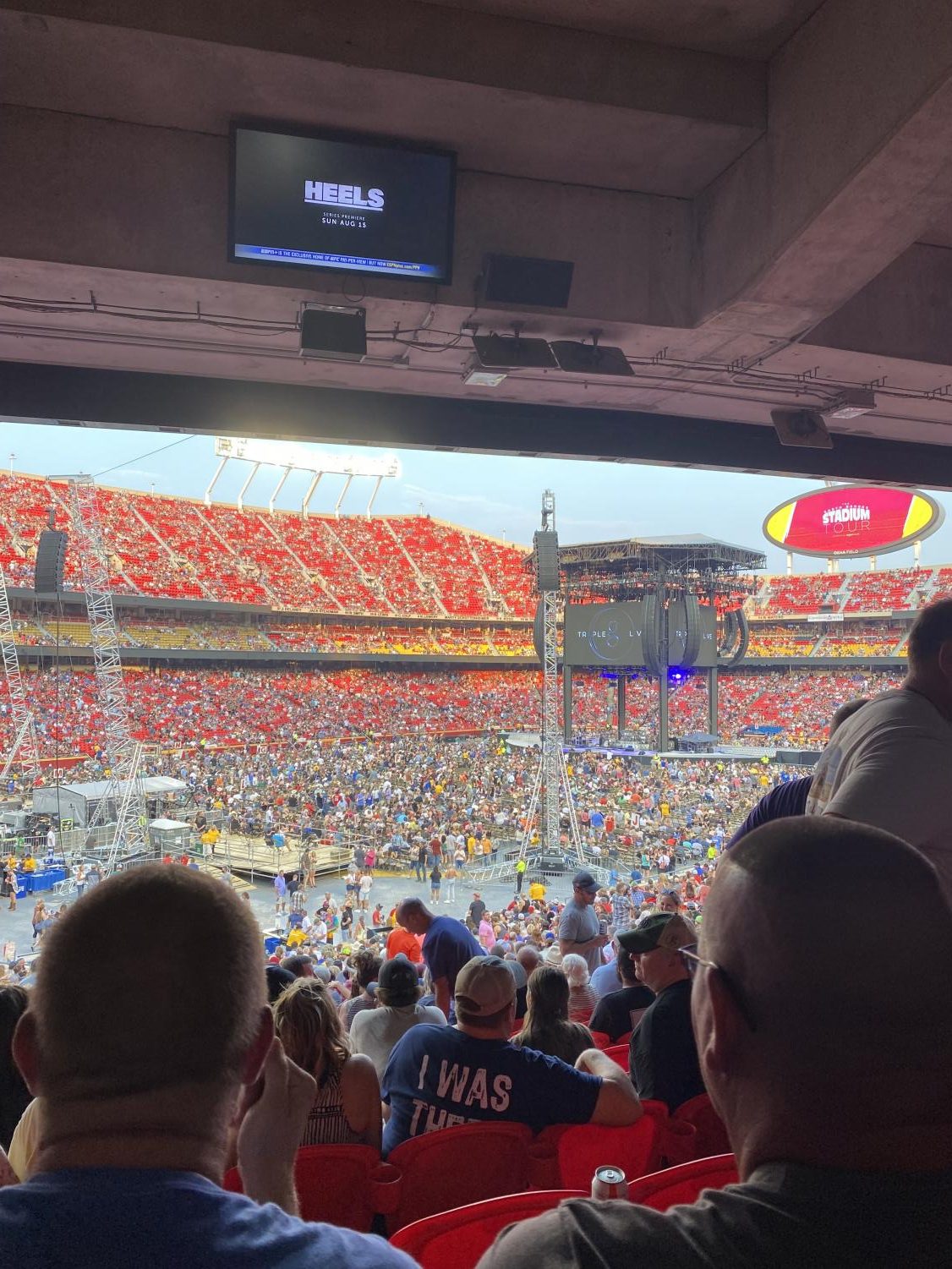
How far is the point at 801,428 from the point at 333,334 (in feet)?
9.39

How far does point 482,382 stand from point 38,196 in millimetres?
2050

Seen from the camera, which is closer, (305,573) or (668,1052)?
(668,1052)

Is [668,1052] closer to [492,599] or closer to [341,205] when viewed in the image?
[341,205]

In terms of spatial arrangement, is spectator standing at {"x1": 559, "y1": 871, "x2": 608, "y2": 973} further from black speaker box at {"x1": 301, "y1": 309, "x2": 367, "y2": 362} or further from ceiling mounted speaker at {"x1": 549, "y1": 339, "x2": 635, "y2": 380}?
black speaker box at {"x1": 301, "y1": 309, "x2": 367, "y2": 362}

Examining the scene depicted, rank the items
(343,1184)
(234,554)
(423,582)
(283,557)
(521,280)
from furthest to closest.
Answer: (423,582) < (283,557) < (234,554) < (521,280) < (343,1184)

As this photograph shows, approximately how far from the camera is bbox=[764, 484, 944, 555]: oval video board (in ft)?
74.1

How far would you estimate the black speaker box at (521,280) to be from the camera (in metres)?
3.95

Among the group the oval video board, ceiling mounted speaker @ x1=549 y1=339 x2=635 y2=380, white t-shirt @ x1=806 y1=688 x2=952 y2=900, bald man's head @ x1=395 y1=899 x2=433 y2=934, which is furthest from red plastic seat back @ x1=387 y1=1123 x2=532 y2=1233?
the oval video board

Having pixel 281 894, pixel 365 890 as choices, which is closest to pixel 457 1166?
pixel 281 894

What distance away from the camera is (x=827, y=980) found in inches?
29.5

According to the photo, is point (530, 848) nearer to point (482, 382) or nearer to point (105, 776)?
point (105, 776)

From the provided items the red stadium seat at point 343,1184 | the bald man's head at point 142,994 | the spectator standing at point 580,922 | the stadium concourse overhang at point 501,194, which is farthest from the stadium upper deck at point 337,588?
the bald man's head at point 142,994

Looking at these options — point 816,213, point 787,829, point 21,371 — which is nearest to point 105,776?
point 21,371

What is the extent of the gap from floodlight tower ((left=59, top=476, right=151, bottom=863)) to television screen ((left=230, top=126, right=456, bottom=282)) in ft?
41.5
